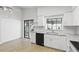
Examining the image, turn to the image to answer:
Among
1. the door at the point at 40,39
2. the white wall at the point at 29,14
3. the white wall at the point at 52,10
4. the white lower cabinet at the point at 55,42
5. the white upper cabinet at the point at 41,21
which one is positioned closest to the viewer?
the white lower cabinet at the point at 55,42

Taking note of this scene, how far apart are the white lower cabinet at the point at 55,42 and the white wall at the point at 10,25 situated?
2934 millimetres

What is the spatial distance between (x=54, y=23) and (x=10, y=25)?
3.27 metres

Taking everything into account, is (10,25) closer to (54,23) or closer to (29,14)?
(29,14)

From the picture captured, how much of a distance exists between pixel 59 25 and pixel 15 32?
3.77m

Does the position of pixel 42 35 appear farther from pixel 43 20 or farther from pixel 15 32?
pixel 15 32

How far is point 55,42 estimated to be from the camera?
4.09 m

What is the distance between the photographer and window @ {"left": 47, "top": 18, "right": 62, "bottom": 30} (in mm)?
5129

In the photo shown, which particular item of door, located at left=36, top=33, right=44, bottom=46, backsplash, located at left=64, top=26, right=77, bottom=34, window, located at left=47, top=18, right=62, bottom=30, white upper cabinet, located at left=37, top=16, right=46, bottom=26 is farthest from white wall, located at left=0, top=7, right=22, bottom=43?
backsplash, located at left=64, top=26, right=77, bottom=34

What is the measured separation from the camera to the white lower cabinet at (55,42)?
3.73m

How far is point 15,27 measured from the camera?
696cm

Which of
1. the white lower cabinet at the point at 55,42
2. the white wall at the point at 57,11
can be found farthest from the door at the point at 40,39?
the white wall at the point at 57,11

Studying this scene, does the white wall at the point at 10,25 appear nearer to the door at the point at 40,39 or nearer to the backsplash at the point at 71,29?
the door at the point at 40,39

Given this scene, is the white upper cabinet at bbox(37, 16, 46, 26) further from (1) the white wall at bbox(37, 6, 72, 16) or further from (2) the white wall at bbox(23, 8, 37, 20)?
(2) the white wall at bbox(23, 8, 37, 20)
